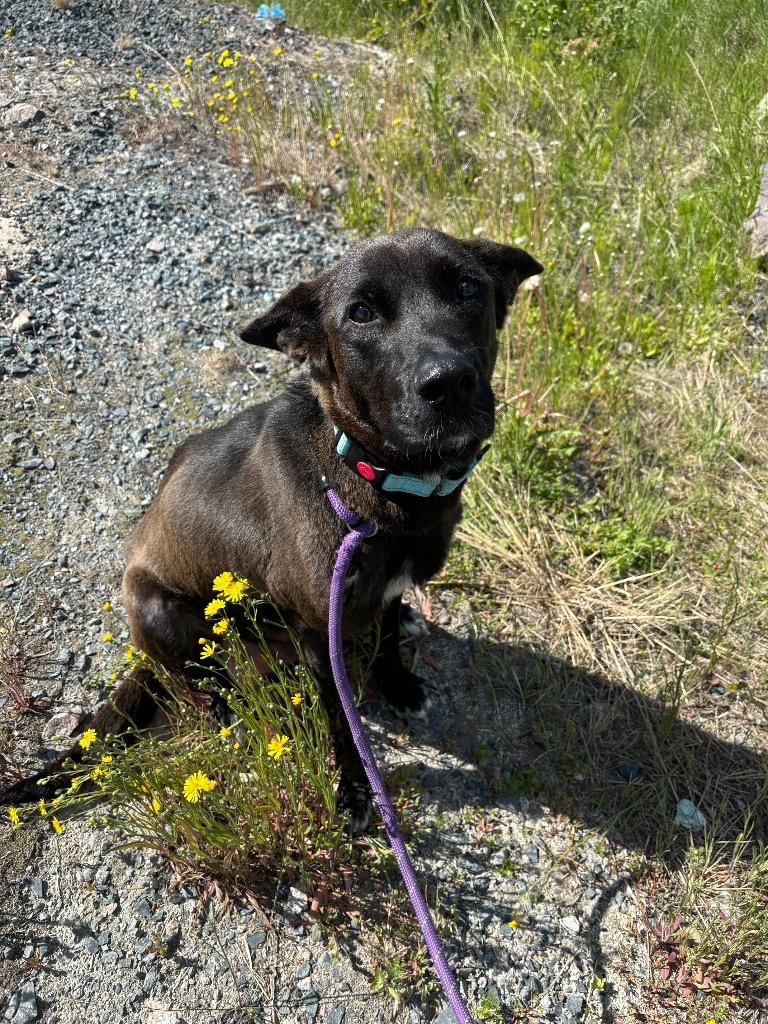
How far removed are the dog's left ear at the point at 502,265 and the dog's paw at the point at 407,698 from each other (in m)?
1.51

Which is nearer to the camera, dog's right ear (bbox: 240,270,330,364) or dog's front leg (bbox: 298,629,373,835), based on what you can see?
dog's right ear (bbox: 240,270,330,364)

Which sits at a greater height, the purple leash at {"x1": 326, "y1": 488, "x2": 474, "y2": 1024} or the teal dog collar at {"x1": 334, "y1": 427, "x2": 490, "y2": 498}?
the teal dog collar at {"x1": 334, "y1": 427, "x2": 490, "y2": 498}

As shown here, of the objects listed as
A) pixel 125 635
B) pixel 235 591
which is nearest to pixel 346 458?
pixel 235 591

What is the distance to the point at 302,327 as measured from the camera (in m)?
2.33

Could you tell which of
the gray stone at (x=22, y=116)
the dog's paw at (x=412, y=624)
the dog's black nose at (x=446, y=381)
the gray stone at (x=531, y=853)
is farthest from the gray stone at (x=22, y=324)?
the gray stone at (x=531, y=853)

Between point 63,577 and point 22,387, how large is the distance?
1379mm

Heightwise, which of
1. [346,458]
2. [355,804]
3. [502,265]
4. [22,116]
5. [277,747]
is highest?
[502,265]

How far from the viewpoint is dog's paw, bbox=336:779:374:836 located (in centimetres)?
252

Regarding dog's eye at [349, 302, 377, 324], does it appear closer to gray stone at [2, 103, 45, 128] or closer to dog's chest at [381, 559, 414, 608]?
dog's chest at [381, 559, 414, 608]

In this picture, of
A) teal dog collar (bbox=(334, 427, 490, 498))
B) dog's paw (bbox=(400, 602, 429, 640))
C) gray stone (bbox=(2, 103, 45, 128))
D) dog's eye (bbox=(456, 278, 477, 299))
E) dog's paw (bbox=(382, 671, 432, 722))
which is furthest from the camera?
gray stone (bbox=(2, 103, 45, 128))

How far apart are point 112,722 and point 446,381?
169 cm

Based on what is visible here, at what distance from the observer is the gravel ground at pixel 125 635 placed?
7.22ft

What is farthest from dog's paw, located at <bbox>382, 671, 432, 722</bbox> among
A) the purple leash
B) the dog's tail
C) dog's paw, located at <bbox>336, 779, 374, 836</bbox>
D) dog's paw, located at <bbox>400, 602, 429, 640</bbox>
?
the dog's tail

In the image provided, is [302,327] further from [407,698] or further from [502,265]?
[407,698]
